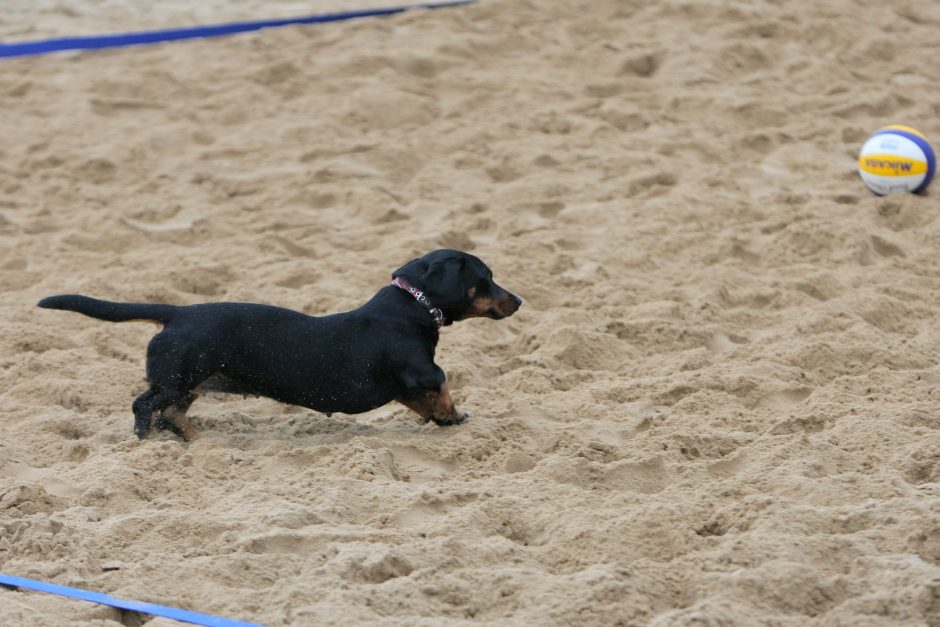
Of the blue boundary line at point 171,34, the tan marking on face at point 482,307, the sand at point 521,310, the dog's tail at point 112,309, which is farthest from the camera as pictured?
the blue boundary line at point 171,34

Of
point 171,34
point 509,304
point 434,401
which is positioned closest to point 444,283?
point 509,304

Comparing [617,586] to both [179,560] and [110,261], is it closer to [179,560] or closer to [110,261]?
[179,560]

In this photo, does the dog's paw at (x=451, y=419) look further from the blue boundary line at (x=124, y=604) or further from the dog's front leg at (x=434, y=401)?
the blue boundary line at (x=124, y=604)

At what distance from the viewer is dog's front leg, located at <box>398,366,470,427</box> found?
4.16 meters

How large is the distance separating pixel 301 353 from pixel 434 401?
0.49 m

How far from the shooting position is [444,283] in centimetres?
429

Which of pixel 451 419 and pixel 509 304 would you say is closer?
pixel 451 419

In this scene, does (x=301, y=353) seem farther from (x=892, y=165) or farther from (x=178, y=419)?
(x=892, y=165)

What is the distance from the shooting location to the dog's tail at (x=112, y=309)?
163 inches

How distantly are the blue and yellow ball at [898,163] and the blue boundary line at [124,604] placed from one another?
4.41m

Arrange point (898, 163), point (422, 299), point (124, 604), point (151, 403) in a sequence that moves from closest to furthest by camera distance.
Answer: point (124, 604)
point (151, 403)
point (422, 299)
point (898, 163)

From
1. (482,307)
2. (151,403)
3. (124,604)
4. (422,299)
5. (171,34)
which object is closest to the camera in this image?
(124,604)

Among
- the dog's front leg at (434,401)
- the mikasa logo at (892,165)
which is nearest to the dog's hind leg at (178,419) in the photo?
the dog's front leg at (434,401)

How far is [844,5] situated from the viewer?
9.00 m
